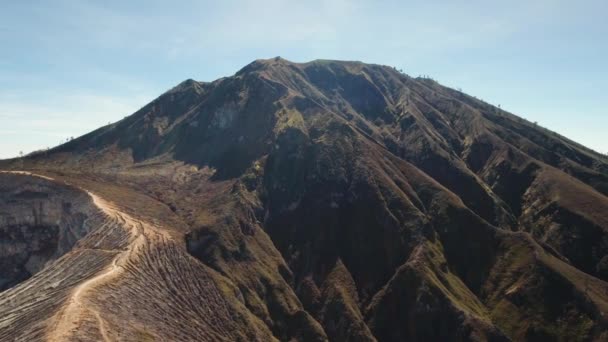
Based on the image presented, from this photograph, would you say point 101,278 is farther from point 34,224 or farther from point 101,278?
point 34,224

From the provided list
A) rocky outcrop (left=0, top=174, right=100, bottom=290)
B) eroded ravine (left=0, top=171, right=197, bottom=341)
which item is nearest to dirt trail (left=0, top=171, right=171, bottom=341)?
eroded ravine (left=0, top=171, right=197, bottom=341)

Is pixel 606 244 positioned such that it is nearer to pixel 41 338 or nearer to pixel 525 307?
pixel 525 307

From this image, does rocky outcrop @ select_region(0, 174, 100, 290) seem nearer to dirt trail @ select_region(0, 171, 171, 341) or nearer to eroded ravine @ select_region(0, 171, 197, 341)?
eroded ravine @ select_region(0, 171, 197, 341)

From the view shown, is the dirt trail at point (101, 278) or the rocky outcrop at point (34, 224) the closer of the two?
the dirt trail at point (101, 278)

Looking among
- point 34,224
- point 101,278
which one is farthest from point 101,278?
point 34,224

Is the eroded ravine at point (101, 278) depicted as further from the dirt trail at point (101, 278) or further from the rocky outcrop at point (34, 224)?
the rocky outcrop at point (34, 224)

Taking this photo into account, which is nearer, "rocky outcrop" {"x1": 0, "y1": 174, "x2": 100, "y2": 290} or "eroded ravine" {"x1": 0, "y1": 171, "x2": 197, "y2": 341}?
"eroded ravine" {"x1": 0, "y1": 171, "x2": 197, "y2": 341}

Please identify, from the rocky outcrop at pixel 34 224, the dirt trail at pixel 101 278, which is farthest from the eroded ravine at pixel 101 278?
the rocky outcrop at pixel 34 224

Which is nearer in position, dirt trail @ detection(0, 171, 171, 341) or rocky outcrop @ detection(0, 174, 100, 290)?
dirt trail @ detection(0, 171, 171, 341)
